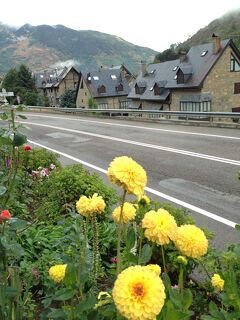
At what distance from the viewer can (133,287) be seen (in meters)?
1.42

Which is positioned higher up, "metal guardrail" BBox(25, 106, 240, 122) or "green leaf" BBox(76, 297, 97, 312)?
"green leaf" BBox(76, 297, 97, 312)

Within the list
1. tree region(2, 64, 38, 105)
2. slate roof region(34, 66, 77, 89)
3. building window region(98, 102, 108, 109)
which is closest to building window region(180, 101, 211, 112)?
building window region(98, 102, 108, 109)

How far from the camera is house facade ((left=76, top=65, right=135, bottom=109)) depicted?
66.9 metres

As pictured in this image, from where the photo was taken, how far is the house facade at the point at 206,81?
42719 mm

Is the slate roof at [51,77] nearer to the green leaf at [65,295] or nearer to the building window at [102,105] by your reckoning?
the building window at [102,105]

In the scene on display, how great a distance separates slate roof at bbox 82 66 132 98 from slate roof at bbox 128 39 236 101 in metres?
14.2

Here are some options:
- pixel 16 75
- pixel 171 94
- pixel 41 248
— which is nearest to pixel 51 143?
pixel 41 248

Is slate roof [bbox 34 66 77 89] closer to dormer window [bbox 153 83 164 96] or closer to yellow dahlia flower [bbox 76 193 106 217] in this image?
dormer window [bbox 153 83 164 96]

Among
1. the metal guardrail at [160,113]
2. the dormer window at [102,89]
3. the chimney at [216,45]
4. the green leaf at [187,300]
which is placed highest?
the chimney at [216,45]

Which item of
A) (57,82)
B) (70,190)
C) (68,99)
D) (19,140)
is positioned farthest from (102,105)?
(19,140)

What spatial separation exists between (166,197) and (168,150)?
542 cm

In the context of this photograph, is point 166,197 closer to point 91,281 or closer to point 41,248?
point 41,248

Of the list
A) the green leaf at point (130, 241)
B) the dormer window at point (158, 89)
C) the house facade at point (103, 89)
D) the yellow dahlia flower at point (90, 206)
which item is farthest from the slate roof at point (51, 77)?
the green leaf at point (130, 241)

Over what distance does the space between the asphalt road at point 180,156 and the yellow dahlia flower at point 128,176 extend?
1.75m
